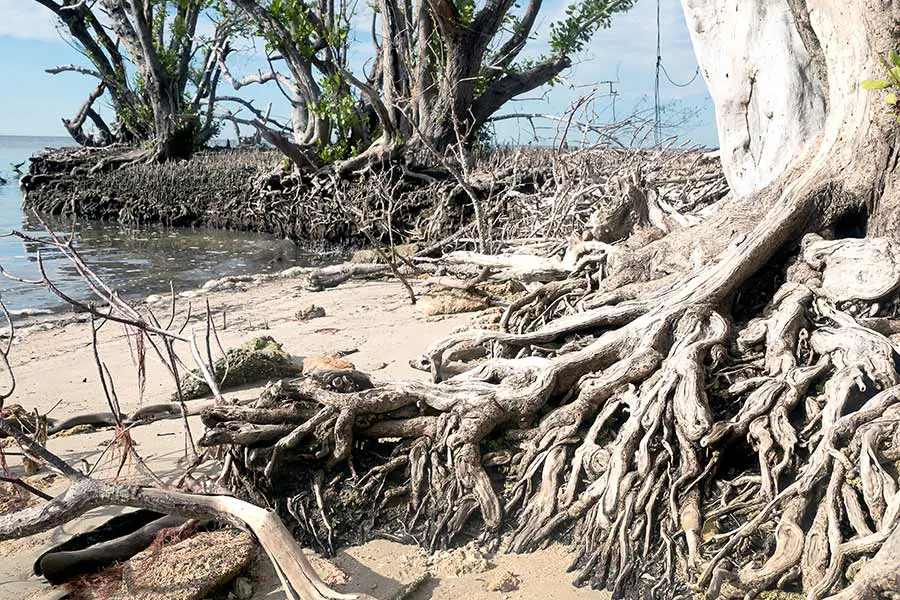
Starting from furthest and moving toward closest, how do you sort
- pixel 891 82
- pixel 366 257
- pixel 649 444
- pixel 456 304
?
pixel 366 257
pixel 456 304
pixel 891 82
pixel 649 444

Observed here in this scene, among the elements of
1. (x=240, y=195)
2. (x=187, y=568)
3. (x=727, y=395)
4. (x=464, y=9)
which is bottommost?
(x=187, y=568)

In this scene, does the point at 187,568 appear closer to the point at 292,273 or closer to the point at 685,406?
the point at 685,406

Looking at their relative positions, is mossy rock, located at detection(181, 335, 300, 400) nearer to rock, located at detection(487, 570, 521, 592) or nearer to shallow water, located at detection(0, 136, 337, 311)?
rock, located at detection(487, 570, 521, 592)

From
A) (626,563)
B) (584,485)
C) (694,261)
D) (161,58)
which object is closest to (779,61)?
(694,261)

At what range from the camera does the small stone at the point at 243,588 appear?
10.3 ft

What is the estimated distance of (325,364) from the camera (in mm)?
5895

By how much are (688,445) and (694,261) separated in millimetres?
1961

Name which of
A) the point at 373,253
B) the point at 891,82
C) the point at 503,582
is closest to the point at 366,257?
the point at 373,253

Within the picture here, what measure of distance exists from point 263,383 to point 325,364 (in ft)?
1.54

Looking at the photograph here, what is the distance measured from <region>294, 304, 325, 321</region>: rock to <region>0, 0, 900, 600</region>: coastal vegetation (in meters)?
2.75

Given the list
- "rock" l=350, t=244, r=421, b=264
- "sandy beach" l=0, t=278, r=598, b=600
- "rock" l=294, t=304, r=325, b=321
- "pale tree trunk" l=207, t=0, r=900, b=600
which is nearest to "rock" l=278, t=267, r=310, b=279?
"sandy beach" l=0, t=278, r=598, b=600

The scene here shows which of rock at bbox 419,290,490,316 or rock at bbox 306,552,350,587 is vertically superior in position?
rock at bbox 419,290,490,316

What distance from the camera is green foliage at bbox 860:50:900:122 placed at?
155 inches

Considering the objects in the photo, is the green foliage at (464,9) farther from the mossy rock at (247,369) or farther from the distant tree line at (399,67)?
the mossy rock at (247,369)
